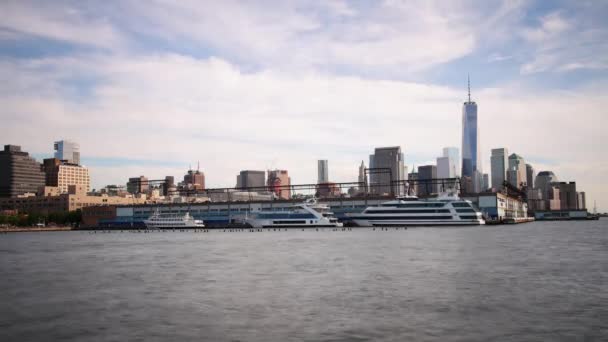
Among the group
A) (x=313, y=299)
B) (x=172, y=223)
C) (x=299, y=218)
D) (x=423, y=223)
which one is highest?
(x=299, y=218)

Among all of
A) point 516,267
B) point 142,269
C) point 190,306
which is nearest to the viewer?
point 190,306

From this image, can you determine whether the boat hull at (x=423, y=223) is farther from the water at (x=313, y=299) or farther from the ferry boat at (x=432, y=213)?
the water at (x=313, y=299)

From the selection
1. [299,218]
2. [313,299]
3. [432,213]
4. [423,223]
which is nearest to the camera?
[313,299]

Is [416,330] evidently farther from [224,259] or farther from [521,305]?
[224,259]

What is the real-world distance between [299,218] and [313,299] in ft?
443

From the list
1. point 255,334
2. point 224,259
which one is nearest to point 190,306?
point 255,334

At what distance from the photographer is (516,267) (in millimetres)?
53000

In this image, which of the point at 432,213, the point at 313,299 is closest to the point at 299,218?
the point at 432,213

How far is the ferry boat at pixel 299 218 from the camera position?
6752 inches

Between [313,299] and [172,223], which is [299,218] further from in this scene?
[313,299]

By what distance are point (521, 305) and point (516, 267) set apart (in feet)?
65.7

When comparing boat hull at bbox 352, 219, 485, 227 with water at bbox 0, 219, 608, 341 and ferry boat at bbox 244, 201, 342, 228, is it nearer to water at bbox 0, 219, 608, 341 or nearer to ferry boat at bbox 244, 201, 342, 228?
ferry boat at bbox 244, 201, 342, 228

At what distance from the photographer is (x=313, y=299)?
122 feet

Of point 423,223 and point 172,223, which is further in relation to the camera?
point 172,223
